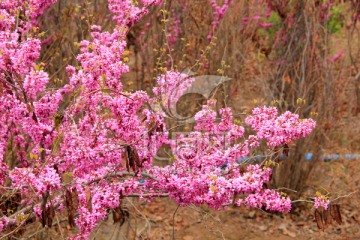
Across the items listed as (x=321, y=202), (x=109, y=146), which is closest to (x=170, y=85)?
(x=109, y=146)

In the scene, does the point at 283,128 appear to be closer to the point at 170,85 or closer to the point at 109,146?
the point at 109,146

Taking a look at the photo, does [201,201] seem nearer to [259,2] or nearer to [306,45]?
[306,45]

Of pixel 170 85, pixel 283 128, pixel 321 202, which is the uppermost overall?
pixel 170 85

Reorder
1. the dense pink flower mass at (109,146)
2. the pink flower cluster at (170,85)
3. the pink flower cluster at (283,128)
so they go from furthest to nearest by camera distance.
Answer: the pink flower cluster at (170,85) < the pink flower cluster at (283,128) < the dense pink flower mass at (109,146)

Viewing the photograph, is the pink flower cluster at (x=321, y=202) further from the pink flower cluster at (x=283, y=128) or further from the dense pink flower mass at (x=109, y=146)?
the pink flower cluster at (x=283, y=128)

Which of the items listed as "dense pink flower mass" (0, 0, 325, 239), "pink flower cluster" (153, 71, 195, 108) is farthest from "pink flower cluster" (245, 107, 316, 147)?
"pink flower cluster" (153, 71, 195, 108)

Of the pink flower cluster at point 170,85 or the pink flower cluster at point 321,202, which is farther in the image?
the pink flower cluster at point 170,85

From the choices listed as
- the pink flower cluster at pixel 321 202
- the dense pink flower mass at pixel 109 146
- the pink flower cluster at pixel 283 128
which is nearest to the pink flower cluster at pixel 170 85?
the dense pink flower mass at pixel 109 146

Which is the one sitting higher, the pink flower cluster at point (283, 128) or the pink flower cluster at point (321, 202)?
the pink flower cluster at point (283, 128)

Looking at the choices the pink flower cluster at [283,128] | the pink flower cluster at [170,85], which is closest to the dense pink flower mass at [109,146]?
the pink flower cluster at [283,128]

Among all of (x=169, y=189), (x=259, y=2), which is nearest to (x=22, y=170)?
(x=169, y=189)

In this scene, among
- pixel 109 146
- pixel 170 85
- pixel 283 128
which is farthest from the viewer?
pixel 170 85

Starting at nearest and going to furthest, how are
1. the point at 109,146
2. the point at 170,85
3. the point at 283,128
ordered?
1. the point at 109,146
2. the point at 283,128
3. the point at 170,85

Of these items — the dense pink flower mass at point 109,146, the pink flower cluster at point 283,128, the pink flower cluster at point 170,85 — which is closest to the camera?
the dense pink flower mass at point 109,146
